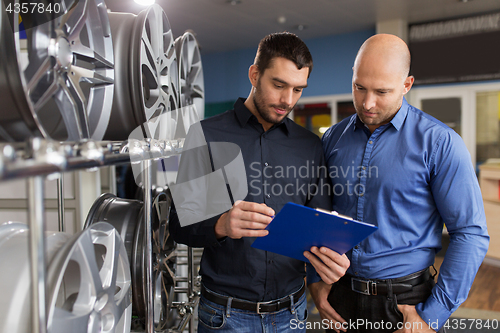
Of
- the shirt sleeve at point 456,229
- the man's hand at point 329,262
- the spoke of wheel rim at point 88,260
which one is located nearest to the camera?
the spoke of wheel rim at point 88,260

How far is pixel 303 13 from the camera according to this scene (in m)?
5.74

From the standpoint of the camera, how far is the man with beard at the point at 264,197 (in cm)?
135

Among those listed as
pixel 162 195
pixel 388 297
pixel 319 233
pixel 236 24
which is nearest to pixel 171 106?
pixel 162 195

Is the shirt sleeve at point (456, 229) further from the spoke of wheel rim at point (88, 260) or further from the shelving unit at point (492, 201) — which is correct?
the shelving unit at point (492, 201)

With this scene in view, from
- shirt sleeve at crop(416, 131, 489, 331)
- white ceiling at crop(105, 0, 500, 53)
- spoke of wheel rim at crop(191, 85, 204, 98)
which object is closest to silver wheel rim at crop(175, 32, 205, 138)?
spoke of wheel rim at crop(191, 85, 204, 98)

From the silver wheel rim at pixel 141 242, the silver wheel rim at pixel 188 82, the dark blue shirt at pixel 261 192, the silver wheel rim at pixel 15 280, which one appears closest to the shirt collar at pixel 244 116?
A: the dark blue shirt at pixel 261 192

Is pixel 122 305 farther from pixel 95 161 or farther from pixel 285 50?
pixel 285 50

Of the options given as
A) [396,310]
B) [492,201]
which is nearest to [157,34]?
[396,310]

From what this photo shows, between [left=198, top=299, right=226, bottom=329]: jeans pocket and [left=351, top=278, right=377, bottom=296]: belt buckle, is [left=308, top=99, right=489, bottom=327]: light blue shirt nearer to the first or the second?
[left=351, top=278, right=377, bottom=296]: belt buckle

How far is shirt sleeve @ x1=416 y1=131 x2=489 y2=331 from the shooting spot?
130cm

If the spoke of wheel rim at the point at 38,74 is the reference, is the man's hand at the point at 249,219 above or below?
below

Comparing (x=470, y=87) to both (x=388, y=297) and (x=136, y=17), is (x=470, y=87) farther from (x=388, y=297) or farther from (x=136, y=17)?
(x=136, y=17)

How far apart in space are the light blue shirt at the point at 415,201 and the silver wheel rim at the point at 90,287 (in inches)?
34.9

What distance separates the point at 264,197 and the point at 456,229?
0.70 metres
